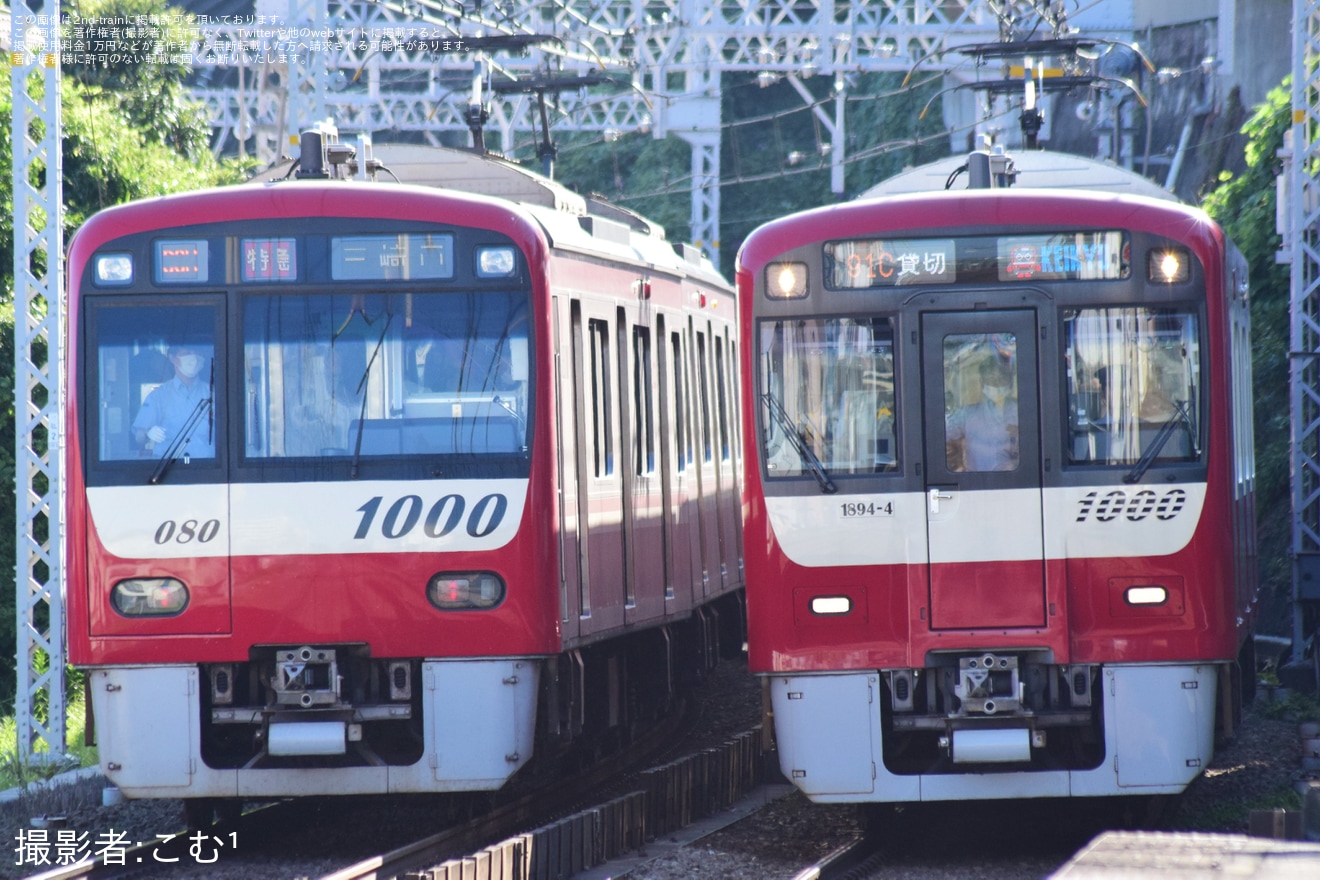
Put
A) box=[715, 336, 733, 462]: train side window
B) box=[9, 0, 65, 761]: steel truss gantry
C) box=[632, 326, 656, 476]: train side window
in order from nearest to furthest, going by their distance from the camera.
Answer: box=[632, 326, 656, 476]: train side window → box=[9, 0, 65, 761]: steel truss gantry → box=[715, 336, 733, 462]: train side window

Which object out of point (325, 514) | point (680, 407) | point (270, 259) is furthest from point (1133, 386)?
point (680, 407)

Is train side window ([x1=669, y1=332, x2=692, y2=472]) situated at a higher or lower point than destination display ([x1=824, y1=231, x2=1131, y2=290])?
lower

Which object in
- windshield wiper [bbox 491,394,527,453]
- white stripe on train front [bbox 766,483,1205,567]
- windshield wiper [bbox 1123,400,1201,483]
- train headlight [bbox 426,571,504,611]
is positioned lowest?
train headlight [bbox 426,571,504,611]

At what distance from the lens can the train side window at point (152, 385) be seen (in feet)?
29.1

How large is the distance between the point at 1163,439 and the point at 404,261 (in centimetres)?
351

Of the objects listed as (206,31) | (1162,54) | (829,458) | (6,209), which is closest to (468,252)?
(829,458)

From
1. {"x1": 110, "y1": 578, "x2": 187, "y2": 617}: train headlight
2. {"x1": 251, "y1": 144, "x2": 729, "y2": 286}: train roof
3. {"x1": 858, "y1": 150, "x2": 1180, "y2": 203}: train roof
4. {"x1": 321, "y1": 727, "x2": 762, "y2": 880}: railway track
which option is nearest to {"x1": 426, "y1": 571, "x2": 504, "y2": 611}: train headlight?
{"x1": 321, "y1": 727, "x2": 762, "y2": 880}: railway track

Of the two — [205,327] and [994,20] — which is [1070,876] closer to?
[205,327]

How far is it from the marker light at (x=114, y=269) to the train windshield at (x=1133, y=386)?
14.0ft

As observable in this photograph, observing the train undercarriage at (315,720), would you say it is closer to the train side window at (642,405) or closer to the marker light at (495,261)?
the marker light at (495,261)

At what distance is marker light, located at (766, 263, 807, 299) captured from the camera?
8.81 meters

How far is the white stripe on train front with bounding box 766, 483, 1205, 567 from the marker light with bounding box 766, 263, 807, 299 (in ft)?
3.03

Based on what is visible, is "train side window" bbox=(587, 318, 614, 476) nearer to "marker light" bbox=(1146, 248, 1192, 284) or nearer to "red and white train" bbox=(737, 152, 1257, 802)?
"red and white train" bbox=(737, 152, 1257, 802)

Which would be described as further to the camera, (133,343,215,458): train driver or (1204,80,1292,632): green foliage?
(1204,80,1292,632): green foliage
